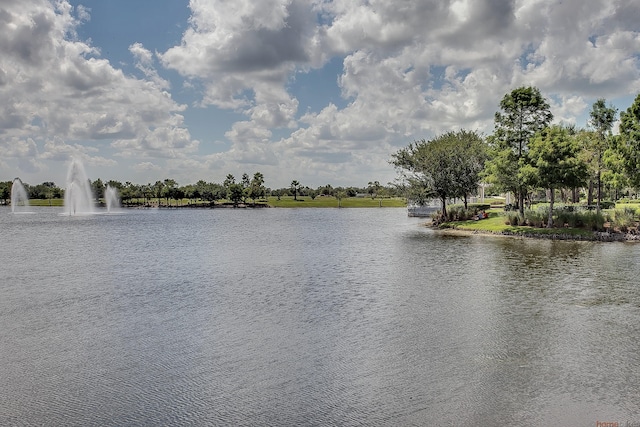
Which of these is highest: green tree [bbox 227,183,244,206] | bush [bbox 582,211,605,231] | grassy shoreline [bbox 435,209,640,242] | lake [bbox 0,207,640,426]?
green tree [bbox 227,183,244,206]

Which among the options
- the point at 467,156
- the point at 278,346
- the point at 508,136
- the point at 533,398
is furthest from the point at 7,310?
the point at 467,156

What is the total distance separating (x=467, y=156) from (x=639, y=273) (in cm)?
4521

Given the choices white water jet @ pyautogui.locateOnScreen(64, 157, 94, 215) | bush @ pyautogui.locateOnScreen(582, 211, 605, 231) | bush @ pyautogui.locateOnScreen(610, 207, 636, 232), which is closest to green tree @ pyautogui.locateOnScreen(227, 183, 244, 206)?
white water jet @ pyautogui.locateOnScreen(64, 157, 94, 215)

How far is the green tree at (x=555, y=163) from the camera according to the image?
49.5 meters

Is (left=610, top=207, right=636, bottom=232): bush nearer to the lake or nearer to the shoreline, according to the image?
the shoreline

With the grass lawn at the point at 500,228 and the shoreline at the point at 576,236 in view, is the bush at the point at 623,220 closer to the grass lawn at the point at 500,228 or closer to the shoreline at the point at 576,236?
the shoreline at the point at 576,236

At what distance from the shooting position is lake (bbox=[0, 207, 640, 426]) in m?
10.2

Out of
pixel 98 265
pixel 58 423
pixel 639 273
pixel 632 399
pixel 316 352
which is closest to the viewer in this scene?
pixel 58 423

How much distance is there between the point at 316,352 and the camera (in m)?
14.0

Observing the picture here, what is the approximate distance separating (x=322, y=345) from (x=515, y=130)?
165 ft

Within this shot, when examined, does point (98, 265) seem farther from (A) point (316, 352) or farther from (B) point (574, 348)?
(B) point (574, 348)

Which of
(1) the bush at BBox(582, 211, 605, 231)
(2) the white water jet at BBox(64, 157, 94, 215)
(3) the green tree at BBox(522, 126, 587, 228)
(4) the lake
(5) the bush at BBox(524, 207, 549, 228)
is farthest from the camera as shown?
(2) the white water jet at BBox(64, 157, 94, 215)

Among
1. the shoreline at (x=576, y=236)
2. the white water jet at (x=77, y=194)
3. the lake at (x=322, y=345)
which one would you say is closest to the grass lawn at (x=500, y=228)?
the shoreline at (x=576, y=236)

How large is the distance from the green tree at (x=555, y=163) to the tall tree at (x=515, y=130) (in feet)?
11.7
